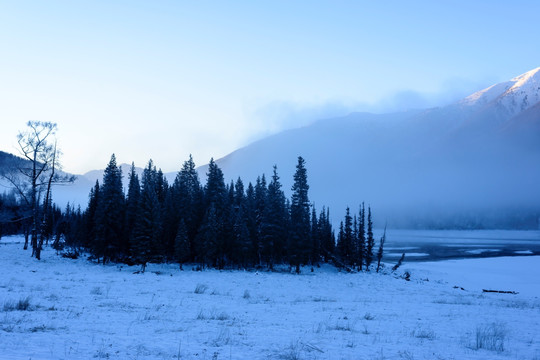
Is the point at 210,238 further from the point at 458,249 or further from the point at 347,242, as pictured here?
the point at 458,249

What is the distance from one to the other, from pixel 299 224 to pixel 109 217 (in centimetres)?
2744

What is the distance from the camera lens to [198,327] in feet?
39.3

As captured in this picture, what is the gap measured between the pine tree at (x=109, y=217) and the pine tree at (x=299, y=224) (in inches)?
990

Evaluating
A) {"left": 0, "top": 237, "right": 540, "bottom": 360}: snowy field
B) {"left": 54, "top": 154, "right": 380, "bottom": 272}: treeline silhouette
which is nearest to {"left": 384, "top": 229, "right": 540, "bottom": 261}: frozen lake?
{"left": 54, "top": 154, "right": 380, "bottom": 272}: treeline silhouette

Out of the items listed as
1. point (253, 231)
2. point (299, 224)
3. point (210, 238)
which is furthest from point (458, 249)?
point (210, 238)

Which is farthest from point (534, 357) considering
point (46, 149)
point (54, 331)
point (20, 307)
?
point (46, 149)

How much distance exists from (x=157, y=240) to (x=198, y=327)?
119 ft

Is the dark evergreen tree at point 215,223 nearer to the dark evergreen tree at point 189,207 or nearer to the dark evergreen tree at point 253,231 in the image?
the dark evergreen tree at point 189,207

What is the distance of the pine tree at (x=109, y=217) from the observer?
147ft

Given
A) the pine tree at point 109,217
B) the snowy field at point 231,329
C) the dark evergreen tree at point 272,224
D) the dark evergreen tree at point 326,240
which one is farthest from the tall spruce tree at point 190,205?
the snowy field at point 231,329

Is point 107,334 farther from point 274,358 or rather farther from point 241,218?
point 241,218

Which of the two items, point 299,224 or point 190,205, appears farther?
point 190,205

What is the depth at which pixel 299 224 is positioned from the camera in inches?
2041

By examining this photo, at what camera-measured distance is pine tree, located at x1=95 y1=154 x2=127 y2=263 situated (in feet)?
147
